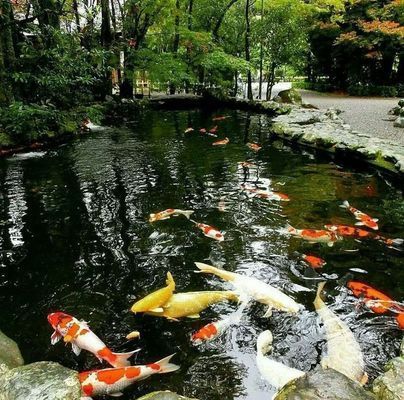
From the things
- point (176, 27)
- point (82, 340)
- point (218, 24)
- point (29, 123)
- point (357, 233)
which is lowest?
point (357, 233)

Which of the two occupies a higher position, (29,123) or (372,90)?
(372,90)

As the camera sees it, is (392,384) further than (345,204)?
No

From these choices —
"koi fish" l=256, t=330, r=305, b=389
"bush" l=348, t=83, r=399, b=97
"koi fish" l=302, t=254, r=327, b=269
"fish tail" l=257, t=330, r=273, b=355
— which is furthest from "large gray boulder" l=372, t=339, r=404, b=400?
"bush" l=348, t=83, r=399, b=97

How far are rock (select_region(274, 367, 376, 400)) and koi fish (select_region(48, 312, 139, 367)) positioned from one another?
1.36 meters

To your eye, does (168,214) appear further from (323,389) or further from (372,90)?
(372,90)

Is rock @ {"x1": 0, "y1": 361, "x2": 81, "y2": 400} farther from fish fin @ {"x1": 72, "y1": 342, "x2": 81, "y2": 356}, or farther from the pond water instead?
the pond water

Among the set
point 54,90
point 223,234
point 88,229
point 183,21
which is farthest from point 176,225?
point 183,21

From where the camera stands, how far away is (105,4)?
20.2 meters

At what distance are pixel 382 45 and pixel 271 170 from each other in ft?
63.4

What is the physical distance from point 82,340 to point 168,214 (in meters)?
3.45

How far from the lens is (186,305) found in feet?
13.1

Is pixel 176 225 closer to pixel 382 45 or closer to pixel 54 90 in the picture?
pixel 54 90

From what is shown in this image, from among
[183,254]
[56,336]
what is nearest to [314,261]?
[183,254]

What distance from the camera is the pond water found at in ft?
12.0
